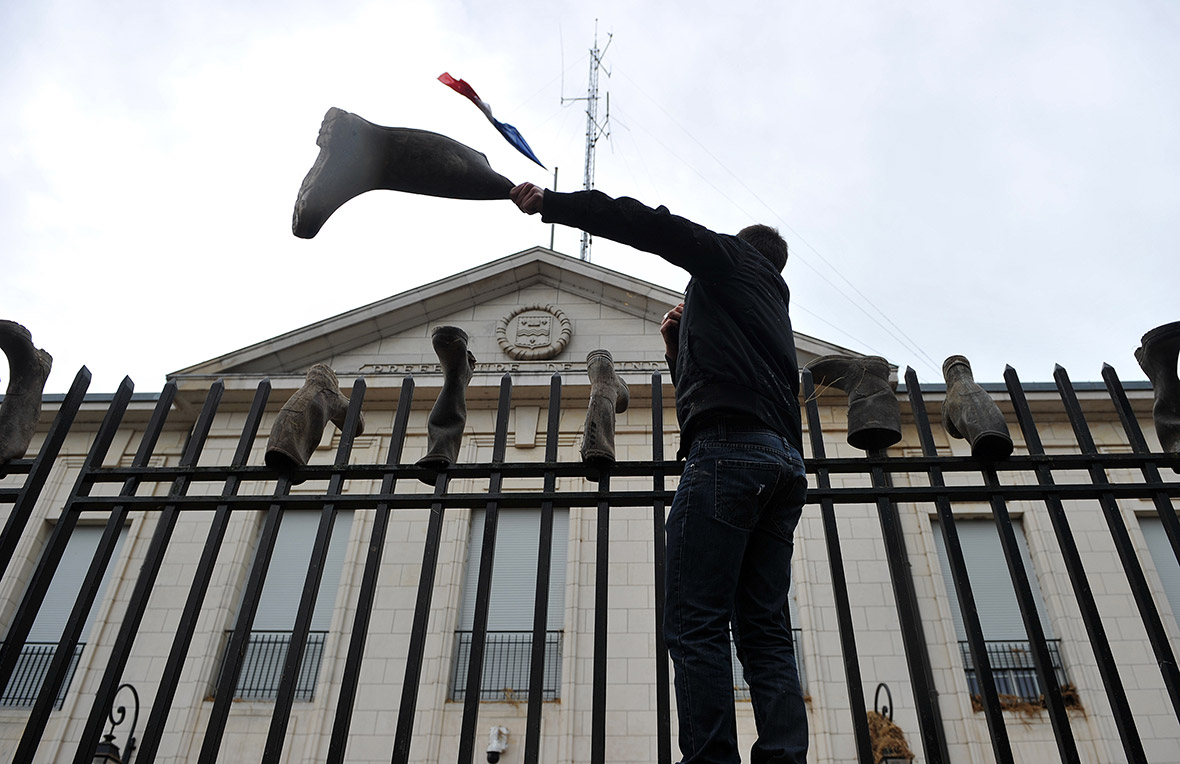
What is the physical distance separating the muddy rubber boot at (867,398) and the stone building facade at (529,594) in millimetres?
7609

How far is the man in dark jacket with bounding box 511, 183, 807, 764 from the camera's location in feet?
7.79

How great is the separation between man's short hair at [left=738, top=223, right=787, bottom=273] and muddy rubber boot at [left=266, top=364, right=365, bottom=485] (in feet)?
5.87

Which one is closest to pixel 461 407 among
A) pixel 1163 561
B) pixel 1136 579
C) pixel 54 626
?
pixel 1136 579

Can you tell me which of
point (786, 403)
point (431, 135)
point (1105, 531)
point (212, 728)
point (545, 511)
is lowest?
point (212, 728)

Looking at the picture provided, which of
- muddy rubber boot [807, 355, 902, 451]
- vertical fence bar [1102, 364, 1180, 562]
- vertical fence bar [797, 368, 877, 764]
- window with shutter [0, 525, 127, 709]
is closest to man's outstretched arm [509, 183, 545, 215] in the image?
vertical fence bar [797, 368, 877, 764]

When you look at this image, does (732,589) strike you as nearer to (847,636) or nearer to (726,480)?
(726,480)

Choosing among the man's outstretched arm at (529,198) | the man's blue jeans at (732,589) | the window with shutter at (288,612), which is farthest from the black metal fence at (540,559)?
the window with shutter at (288,612)

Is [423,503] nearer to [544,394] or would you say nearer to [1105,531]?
[544,394]

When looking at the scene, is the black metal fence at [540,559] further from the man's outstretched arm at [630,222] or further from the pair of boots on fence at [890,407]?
the man's outstretched arm at [630,222]

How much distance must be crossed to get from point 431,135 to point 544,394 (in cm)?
992

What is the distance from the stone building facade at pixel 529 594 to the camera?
10.3 meters

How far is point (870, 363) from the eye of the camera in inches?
134

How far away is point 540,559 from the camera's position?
10.2ft

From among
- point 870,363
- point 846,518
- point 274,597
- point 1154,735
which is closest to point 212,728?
point 870,363
